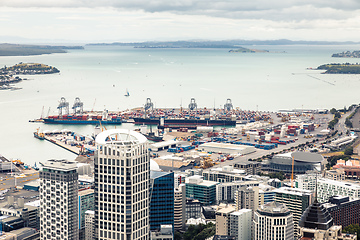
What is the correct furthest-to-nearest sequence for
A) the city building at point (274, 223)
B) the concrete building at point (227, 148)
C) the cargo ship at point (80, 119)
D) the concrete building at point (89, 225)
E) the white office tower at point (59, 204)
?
1. the cargo ship at point (80, 119)
2. the concrete building at point (227, 148)
3. the concrete building at point (89, 225)
4. the white office tower at point (59, 204)
5. the city building at point (274, 223)

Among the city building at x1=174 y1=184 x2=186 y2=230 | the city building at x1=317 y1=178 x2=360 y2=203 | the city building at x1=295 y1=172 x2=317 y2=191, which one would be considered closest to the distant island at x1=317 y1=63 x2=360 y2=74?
the city building at x1=295 y1=172 x2=317 y2=191

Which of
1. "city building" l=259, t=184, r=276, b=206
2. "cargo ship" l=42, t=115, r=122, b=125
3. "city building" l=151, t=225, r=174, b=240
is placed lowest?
"cargo ship" l=42, t=115, r=122, b=125

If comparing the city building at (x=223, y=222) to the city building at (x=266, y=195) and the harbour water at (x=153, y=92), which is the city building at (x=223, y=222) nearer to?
the city building at (x=266, y=195)

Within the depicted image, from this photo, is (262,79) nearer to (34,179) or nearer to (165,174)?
(34,179)

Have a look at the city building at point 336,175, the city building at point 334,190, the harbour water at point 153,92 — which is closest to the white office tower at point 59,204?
the city building at point 334,190

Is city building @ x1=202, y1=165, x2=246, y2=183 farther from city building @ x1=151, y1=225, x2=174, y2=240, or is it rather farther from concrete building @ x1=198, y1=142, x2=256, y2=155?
city building @ x1=151, y1=225, x2=174, y2=240

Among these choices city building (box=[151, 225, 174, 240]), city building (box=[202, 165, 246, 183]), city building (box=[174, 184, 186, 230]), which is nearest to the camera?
city building (box=[151, 225, 174, 240])
